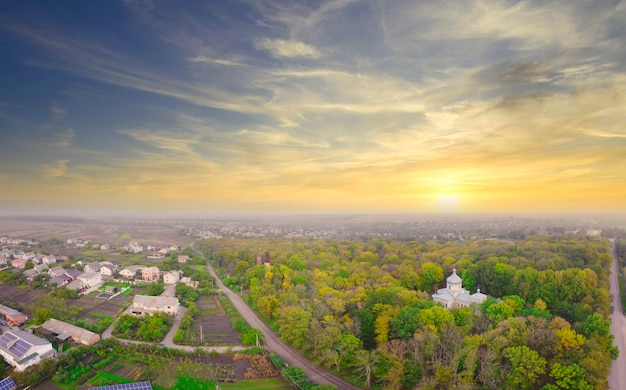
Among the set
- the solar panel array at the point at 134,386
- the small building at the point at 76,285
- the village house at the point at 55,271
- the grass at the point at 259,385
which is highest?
the village house at the point at 55,271

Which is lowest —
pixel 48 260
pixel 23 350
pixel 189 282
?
pixel 189 282

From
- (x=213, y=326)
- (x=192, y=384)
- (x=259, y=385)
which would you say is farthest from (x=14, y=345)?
(x=259, y=385)

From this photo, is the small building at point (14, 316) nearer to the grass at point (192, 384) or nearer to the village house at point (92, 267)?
the village house at point (92, 267)

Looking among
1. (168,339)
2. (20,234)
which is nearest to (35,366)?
(168,339)

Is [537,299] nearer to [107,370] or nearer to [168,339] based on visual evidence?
[168,339]

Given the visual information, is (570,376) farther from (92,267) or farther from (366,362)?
(92,267)

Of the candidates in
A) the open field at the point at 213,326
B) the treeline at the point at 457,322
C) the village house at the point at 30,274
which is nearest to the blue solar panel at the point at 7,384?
the open field at the point at 213,326
